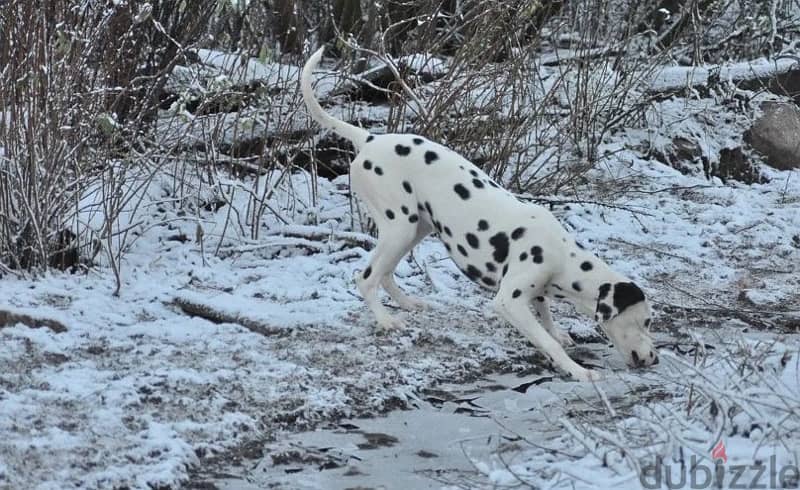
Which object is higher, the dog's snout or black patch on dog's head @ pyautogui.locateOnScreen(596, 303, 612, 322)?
black patch on dog's head @ pyautogui.locateOnScreen(596, 303, 612, 322)

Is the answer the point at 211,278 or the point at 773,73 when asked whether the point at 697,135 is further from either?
the point at 211,278

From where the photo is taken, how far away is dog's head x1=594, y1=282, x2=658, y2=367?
6012 millimetres

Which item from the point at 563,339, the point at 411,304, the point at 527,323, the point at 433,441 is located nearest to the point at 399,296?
the point at 411,304

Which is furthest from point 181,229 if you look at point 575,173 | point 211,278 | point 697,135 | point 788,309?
point 697,135

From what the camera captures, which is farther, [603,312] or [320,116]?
[320,116]

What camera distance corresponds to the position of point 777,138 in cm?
1154

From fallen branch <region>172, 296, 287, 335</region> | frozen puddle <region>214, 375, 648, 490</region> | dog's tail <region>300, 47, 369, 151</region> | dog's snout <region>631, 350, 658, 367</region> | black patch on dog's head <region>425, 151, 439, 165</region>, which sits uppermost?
dog's tail <region>300, 47, 369, 151</region>

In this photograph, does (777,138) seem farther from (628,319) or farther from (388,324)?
(388,324)

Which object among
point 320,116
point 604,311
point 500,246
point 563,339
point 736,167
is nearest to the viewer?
point 604,311

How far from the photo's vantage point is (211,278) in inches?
295

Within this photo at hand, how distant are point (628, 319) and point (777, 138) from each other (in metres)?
6.24

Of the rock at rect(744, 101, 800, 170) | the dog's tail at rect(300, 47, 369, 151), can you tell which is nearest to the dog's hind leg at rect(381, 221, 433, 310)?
the dog's tail at rect(300, 47, 369, 151)

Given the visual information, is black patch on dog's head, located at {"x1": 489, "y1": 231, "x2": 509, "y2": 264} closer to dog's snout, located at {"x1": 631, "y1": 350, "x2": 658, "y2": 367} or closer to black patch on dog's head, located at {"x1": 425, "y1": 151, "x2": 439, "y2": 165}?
black patch on dog's head, located at {"x1": 425, "y1": 151, "x2": 439, "y2": 165}

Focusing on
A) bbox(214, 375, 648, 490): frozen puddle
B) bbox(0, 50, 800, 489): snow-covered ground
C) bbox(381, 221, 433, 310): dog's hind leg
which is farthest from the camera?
bbox(381, 221, 433, 310): dog's hind leg
